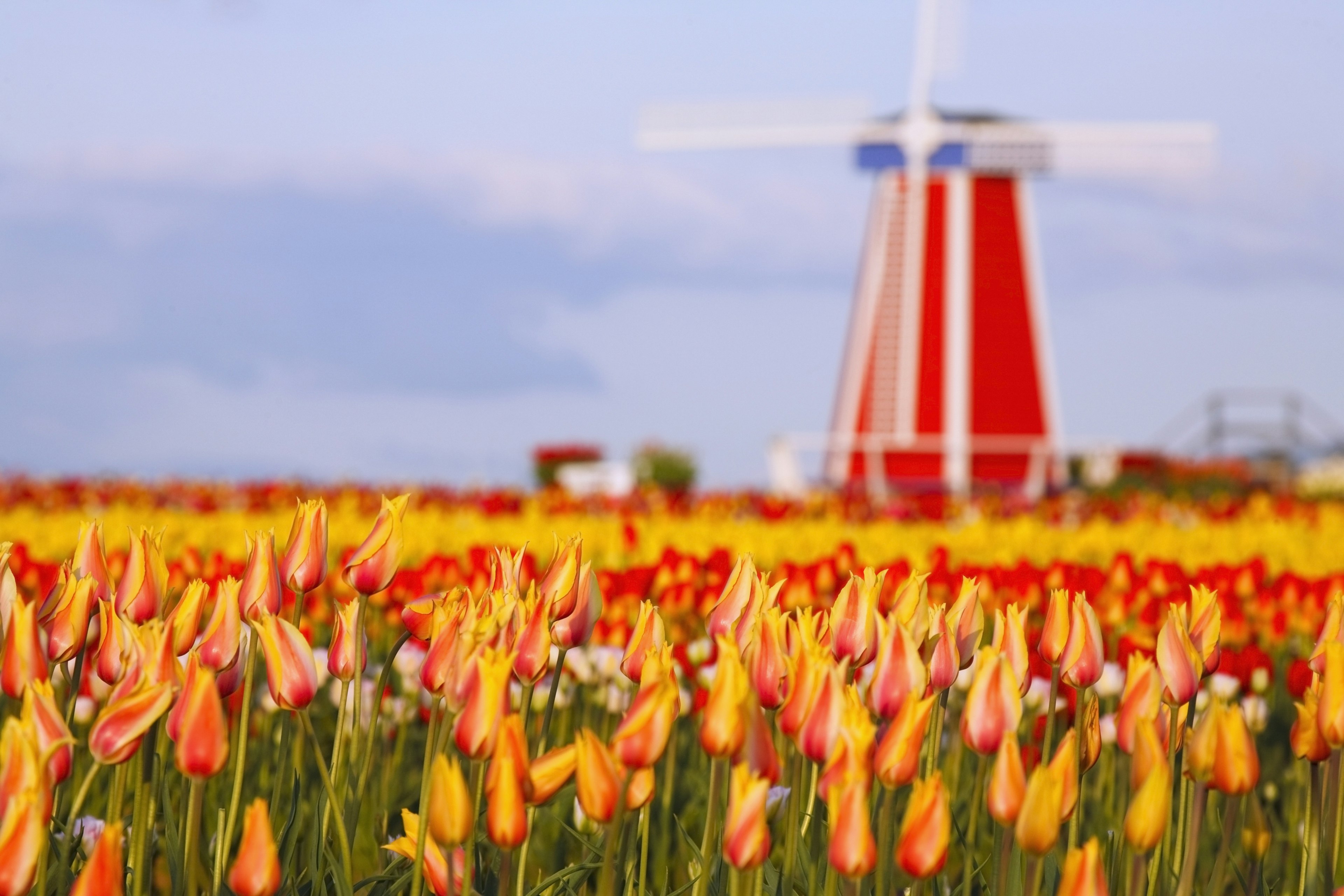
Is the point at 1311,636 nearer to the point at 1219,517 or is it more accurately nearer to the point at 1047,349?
the point at 1219,517

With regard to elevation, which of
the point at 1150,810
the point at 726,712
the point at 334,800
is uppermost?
the point at 726,712

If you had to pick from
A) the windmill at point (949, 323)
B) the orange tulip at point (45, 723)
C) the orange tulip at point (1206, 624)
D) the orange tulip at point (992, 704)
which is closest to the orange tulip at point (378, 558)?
the orange tulip at point (45, 723)

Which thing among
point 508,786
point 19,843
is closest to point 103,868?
point 19,843

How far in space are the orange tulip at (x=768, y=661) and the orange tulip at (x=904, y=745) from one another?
8.2 inches

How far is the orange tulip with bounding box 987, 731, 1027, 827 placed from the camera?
1.67 m

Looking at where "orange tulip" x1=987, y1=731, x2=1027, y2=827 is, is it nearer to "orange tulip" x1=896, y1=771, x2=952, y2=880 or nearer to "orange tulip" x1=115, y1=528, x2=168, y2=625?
"orange tulip" x1=896, y1=771, x2=952, y2=880

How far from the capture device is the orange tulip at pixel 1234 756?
178 cm

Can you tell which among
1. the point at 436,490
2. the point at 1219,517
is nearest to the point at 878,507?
the point at 1219,517

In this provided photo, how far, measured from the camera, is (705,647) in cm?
474

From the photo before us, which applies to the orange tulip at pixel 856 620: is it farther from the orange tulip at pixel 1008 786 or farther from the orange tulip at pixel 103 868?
the orange tulip at pixel 103 868

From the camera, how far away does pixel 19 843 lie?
145cm

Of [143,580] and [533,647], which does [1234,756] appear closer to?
[533,647]

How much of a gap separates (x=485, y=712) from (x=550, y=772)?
11 centimetres

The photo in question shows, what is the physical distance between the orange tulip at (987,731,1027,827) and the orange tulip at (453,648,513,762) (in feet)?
1.86
